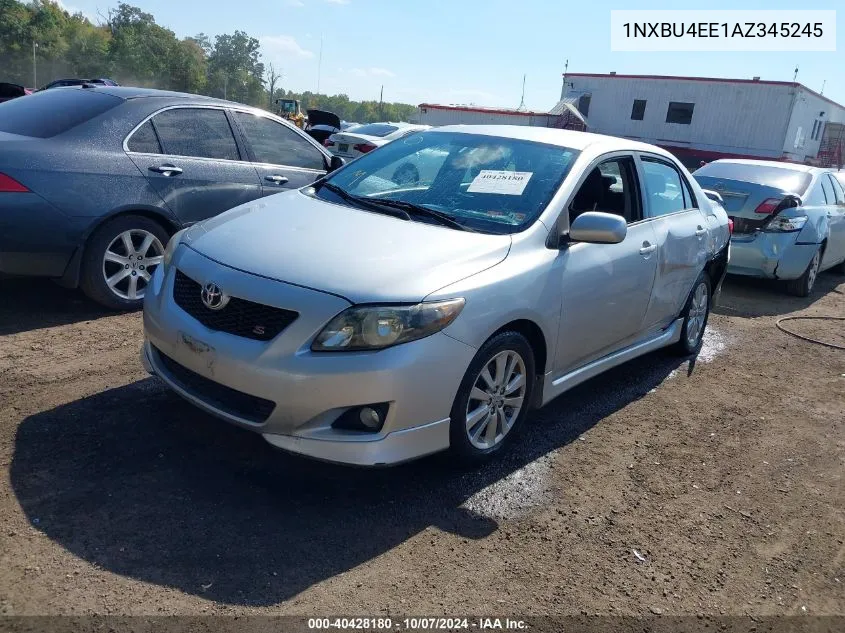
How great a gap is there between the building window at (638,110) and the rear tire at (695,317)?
33.0m

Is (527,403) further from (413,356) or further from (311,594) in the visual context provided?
(311,594)

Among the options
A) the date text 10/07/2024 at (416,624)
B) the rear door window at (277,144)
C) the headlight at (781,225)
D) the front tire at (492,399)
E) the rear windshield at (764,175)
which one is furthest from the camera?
the rear windshield at (764,175)

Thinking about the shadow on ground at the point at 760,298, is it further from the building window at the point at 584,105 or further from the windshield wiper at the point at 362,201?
the building window at the point at 584,105

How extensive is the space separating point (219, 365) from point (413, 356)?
2.78ft

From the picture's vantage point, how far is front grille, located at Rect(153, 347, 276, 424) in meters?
3.07

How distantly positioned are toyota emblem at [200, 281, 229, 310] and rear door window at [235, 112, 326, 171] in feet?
10.3

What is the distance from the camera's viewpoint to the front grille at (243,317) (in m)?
3.02

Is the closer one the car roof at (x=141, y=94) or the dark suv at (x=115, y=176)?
the dark suv at (x=115, y=176)

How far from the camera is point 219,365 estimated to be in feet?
10.1

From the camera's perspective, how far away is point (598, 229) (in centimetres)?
373

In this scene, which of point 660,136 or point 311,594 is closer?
point 311,594

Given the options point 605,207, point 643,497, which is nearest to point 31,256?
point 605,207

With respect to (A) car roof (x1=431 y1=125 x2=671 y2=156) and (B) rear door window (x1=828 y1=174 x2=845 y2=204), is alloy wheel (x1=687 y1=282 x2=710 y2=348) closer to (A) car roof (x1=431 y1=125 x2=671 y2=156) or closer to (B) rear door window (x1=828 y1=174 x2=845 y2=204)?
(A) car roof (x1=431 y1=125 x2=671 y2=156)

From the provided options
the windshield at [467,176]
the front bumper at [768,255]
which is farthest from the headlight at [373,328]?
the front bumper at [768,255]
